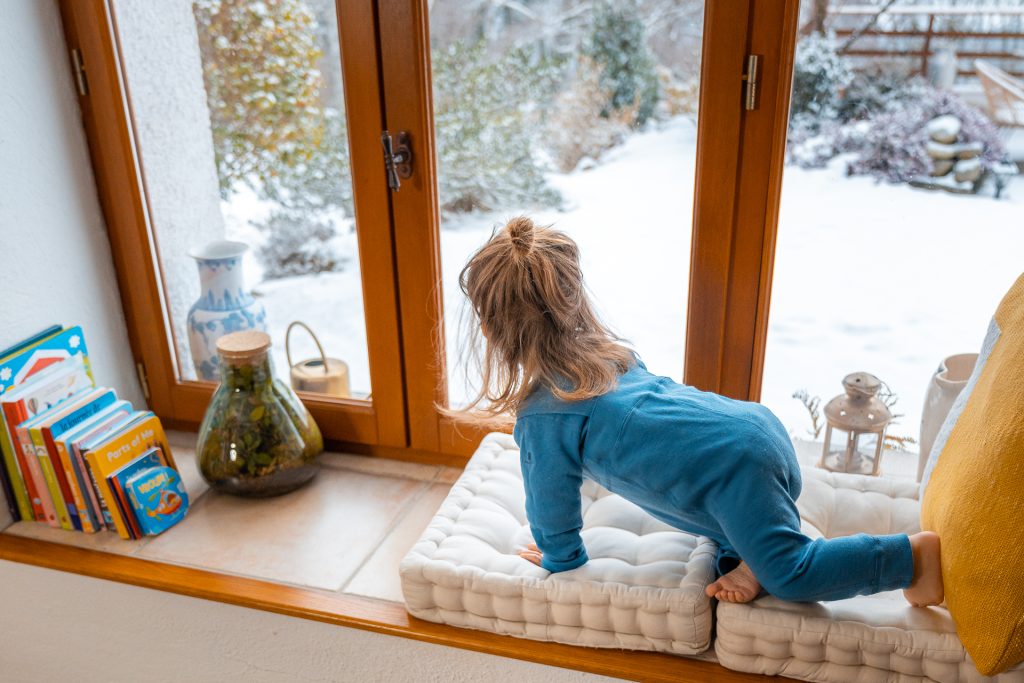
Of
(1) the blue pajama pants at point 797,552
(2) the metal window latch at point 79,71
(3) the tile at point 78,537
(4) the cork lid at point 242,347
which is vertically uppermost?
(2) the metal window latch at point 79,71

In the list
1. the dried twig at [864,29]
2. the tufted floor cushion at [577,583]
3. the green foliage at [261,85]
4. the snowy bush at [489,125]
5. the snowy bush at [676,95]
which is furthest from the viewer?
the green foliage at [261,85]

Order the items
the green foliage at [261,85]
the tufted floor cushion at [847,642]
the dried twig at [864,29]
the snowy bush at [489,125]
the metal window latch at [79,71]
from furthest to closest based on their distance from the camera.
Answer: the metal window latch at [79,71] → the green foliage at [261,85] → the snowy bush at [489,125] → the dried twig at [864,29] → the tufted floor cushion at [847,642]

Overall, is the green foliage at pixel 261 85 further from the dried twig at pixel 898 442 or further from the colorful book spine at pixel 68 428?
the dried twig at pixel 898 442

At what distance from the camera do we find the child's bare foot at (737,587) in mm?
1442

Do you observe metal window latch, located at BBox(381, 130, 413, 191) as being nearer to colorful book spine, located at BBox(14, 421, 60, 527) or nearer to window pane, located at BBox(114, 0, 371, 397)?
window pane, located at BBox(114, 0, 371, 397)

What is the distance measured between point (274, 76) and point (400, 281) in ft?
1.70

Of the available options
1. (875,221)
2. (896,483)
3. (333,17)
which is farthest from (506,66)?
(896,483)

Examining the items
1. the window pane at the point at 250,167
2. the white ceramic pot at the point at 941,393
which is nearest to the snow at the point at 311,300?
the window pane at the point at 250,167

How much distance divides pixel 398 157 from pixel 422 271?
25 centimetres

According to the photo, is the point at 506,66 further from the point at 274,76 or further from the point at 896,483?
the point at 896,483

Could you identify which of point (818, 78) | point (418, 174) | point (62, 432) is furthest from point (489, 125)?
point (62, 432)

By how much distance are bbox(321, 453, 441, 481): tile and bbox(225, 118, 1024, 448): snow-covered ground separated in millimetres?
435

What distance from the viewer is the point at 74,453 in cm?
190

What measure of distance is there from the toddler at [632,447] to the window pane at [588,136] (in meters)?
0.22
